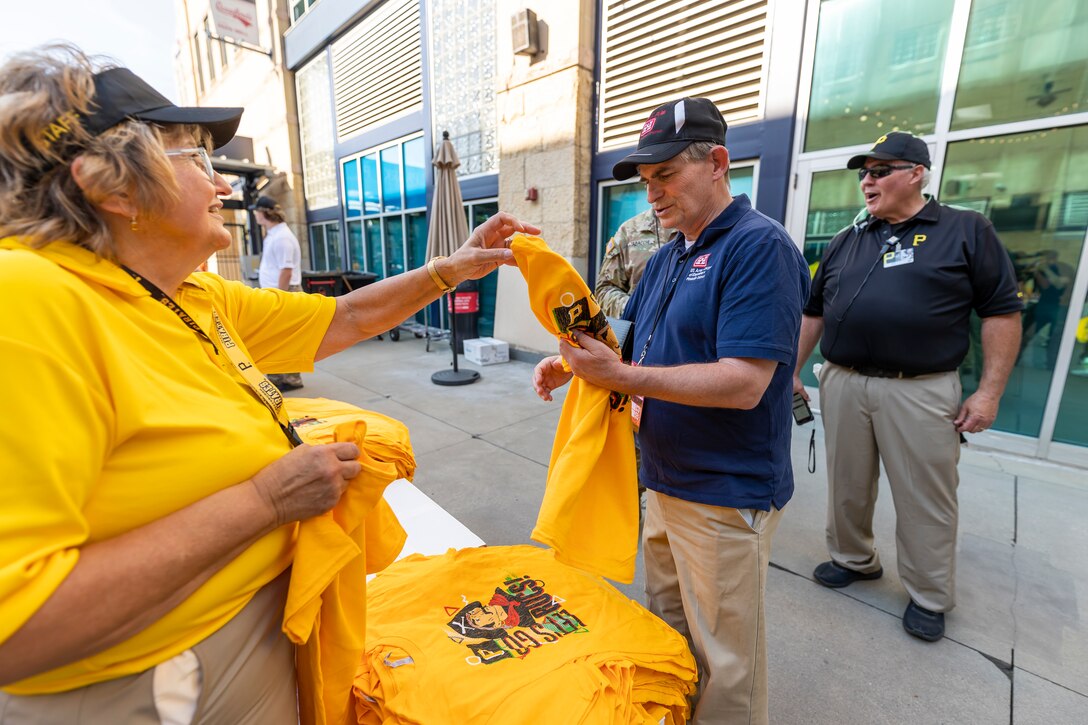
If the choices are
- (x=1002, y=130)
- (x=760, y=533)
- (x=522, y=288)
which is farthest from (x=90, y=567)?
(x=522, y=288)

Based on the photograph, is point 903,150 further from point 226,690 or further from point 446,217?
point 446,217

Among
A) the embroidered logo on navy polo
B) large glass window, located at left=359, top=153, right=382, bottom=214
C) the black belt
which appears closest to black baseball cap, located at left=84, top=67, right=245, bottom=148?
the embroidered logo on navy polo

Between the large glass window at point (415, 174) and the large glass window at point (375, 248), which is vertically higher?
the large glass window at point (415, 174)

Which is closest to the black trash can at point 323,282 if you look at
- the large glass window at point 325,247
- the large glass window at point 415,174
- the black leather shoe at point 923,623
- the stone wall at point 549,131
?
the large glass window at point 415,174

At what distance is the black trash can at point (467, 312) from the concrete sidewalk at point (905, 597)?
2856 millimetres

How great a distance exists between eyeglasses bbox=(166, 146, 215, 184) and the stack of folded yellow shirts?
132cm

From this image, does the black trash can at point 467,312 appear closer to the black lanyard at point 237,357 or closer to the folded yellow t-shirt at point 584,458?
the folded yellow t-shirt at point 584,458

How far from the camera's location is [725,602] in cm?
152

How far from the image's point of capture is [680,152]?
4.97ft

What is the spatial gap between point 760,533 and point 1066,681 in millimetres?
1702

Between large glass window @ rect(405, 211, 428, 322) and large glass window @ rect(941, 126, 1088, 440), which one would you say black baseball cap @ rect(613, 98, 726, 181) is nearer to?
large glass window @ rect(941, 126, 1088, 440)

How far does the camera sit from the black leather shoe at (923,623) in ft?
7.32

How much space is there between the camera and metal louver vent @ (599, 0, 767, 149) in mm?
4961

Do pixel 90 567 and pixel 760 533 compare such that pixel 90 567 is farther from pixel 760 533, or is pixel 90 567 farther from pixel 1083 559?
pixel 1083 559
